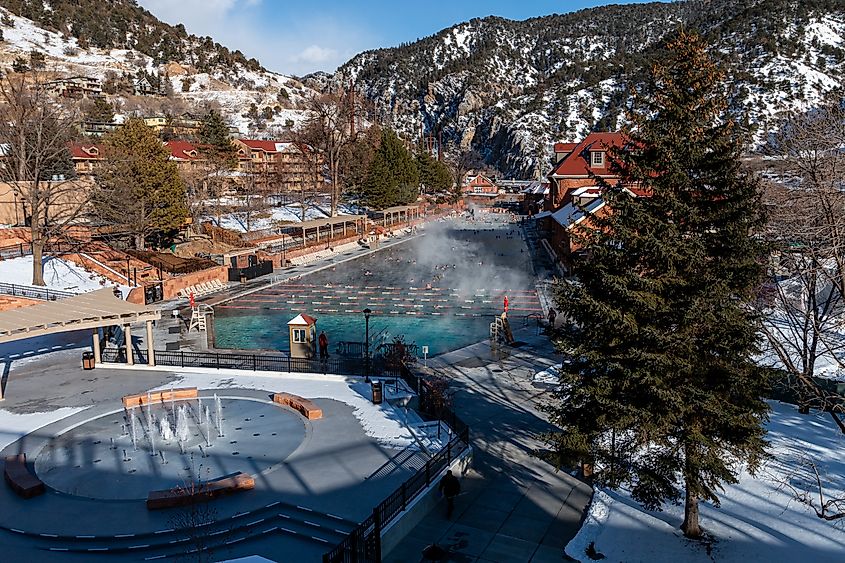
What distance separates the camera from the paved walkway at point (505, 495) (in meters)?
12.3

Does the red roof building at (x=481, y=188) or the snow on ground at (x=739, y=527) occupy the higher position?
the red roof building at (x=481, y=188)

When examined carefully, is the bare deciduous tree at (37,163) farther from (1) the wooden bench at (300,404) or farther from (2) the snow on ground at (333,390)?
(1) the wooden bench at (300,404)

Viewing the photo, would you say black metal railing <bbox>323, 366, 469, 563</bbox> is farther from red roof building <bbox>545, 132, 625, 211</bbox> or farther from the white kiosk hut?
red roof building <bbox>545, 132, 625, 211</bbox>

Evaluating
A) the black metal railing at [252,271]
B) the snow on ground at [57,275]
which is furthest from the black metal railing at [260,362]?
the black metal railing at [252,271]

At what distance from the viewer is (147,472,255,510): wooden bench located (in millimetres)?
12609

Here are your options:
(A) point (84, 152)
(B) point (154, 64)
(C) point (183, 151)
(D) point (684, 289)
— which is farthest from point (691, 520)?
(B) point (154, 64)

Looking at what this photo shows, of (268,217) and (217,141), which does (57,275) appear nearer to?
(268,217)

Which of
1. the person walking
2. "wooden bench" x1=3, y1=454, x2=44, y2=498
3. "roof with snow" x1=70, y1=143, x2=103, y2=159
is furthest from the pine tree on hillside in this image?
"roof with snow" x1=70, y1=143, x2=103, y2=159

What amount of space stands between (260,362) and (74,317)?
22.4 ft

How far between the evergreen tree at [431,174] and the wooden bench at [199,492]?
336ft

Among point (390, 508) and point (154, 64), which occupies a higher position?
point (154, 64)

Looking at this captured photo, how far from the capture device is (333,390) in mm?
20844

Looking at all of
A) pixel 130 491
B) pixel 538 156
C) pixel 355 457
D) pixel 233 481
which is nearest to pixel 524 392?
pixel 355 457

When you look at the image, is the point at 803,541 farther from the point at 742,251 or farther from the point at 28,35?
the point at 28,35
